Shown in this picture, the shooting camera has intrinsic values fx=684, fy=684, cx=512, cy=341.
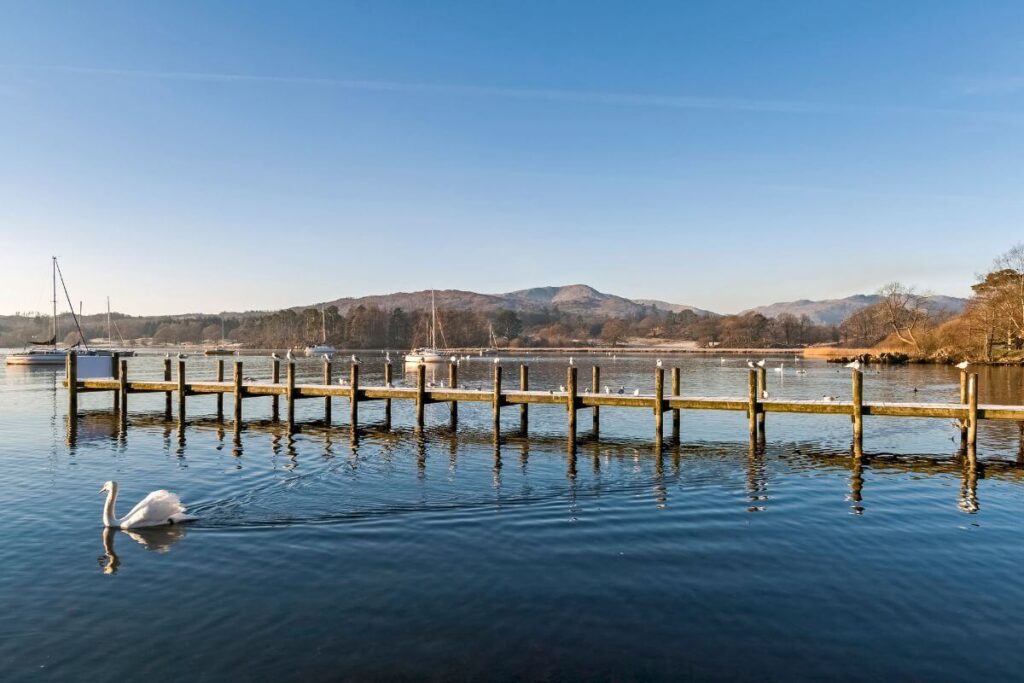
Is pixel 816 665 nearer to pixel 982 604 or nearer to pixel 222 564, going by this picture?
pixel 982 604

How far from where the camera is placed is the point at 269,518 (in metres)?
17.6

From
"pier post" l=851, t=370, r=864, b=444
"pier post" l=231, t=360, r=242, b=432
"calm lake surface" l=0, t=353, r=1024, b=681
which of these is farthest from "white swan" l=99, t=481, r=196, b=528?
"pier post" l=851, t=370, r=864, b=444

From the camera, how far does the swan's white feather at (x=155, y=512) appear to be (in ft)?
54.6

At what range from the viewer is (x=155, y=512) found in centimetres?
1678

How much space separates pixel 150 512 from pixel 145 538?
0.76m

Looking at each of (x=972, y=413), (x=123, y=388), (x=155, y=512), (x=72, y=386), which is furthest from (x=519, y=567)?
(x=72, y=386)

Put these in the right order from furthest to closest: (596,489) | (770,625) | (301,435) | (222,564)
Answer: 1. (301,435)
2. (596,489)
3. (222,564)
4. (770,625)

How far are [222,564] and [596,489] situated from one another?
36.0 ft

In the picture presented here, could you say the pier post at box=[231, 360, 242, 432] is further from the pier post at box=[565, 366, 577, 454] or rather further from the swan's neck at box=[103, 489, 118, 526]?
the swan's neck at box=[103, 489, 118, 526]

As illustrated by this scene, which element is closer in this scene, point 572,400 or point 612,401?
point 572,400

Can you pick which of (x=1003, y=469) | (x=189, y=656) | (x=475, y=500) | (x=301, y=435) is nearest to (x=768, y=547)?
(x=475, y=500)

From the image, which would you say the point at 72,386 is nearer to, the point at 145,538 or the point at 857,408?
the point at 145,538

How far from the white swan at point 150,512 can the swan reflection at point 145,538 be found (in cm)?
14

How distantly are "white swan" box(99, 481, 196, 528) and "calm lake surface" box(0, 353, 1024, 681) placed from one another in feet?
1.19
